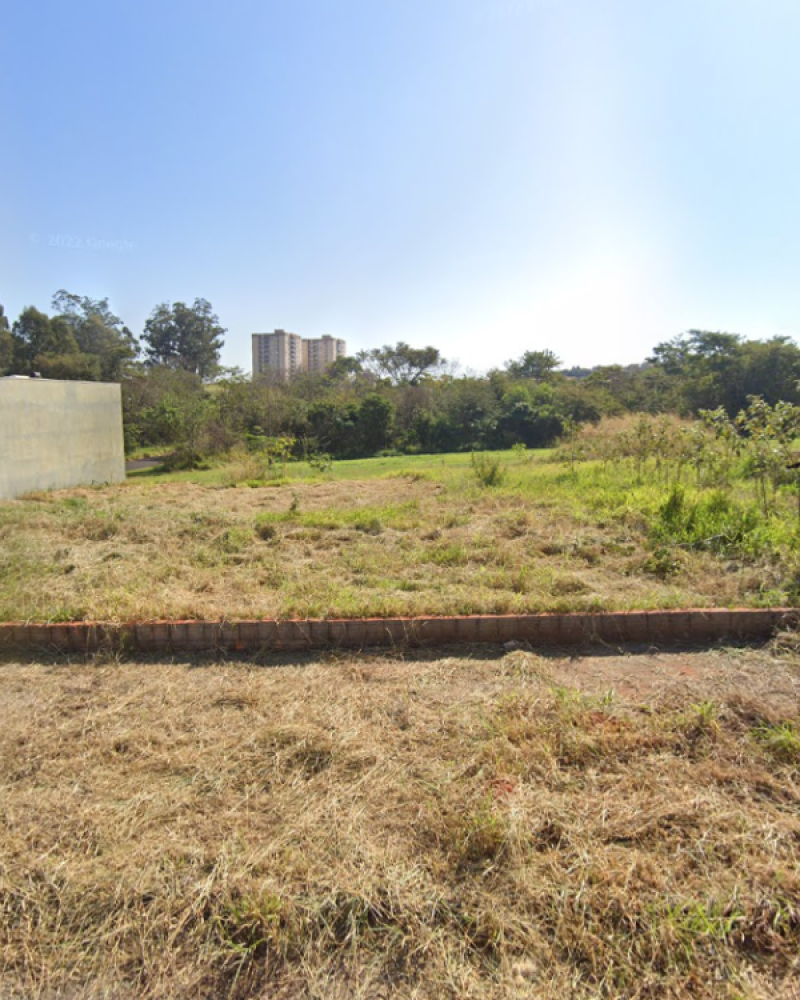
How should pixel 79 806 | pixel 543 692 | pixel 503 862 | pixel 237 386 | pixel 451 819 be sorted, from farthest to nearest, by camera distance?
pixel 237 386, pixel 543 692, pixel 79 806, pixel 451 819, pixel 503 862

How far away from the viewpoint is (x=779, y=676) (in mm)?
2648

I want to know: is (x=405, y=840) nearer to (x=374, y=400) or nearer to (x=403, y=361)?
(x=374, y=400)

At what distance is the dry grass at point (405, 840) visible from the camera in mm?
1353

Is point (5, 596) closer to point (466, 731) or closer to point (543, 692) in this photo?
point (466, 731)

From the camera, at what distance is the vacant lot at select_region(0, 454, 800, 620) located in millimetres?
3395

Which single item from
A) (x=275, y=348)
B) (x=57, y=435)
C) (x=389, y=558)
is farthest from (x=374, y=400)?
(x=275, y=348)

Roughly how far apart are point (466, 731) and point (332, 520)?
393cm

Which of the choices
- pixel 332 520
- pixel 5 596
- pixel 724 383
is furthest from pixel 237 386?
pixel 724 383

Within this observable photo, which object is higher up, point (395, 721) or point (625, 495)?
point (625, 495)

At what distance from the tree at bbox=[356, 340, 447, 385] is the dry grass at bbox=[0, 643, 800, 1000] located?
34522 millimetres

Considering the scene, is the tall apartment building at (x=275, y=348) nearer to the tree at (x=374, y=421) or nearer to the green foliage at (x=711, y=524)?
the tree at (x=374, y=421)

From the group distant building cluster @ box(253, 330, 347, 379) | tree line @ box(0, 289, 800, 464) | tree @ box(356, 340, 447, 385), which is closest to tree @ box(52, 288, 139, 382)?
tree line @ box(0, 289, 800, 464)

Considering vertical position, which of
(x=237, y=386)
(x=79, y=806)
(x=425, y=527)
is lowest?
(x=79, y=806)

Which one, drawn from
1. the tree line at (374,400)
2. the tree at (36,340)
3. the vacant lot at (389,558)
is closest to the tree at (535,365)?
the tree line at (374,400)
